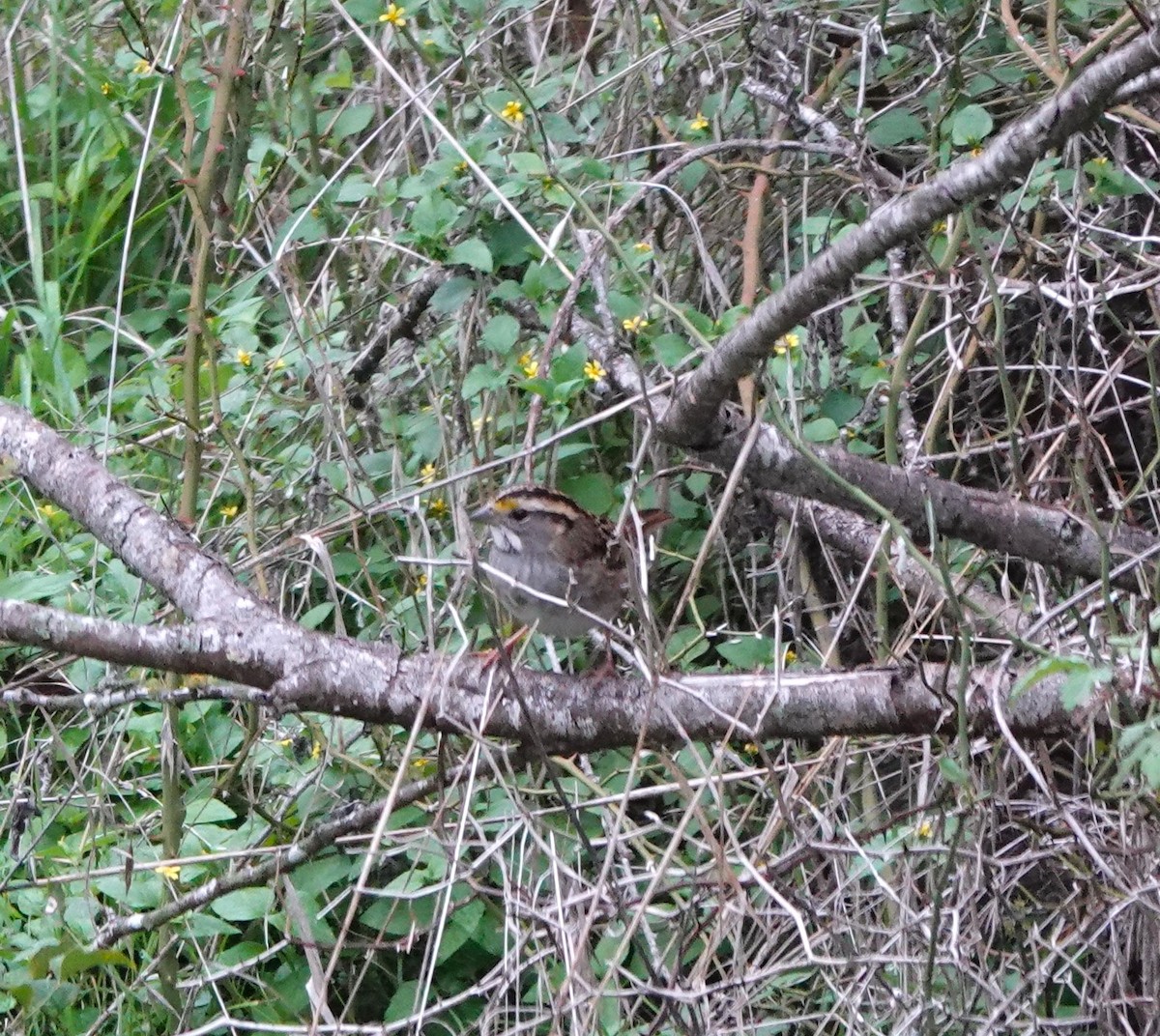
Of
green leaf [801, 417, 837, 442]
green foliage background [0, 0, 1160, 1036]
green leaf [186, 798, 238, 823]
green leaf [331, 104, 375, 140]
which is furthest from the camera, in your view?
green leaf [331, 104, 375, 140]

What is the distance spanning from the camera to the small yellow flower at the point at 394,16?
3.82 m

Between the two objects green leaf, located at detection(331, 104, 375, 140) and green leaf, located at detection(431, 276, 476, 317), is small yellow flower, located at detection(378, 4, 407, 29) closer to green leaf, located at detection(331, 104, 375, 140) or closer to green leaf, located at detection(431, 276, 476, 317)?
green leaf, located at detection(331, 104, 375, 140)

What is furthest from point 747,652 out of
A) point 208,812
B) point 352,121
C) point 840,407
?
point 352,121

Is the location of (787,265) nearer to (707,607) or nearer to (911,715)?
(707,607)

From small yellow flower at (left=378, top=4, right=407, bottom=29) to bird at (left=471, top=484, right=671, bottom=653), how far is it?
130cm

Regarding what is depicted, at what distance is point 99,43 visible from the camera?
20.0 feet

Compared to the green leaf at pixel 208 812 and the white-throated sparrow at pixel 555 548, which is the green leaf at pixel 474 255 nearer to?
the white-throated sparrow at pixel 555 548

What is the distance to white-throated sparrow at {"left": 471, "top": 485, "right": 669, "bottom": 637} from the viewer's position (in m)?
3.52

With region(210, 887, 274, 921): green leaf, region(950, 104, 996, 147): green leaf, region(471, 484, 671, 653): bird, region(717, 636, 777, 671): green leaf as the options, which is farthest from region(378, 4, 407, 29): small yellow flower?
region(210, 887, 274, 921): green leaf

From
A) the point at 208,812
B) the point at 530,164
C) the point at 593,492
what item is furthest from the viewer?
the point at 593,492

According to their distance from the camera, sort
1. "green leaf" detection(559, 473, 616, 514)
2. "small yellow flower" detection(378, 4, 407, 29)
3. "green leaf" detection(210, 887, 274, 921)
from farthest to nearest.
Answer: "green leaf" detection(559, 473, 616, 514) < "small yellow flower" detection(378, 4, 407, 29) < "green leaf" detection(210, 887, 274, 921)

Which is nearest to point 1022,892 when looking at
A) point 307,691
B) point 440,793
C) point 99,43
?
point 440,793

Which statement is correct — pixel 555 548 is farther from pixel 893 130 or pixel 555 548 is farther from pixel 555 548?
pixel 893 130

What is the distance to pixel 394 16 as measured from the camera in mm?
3836
